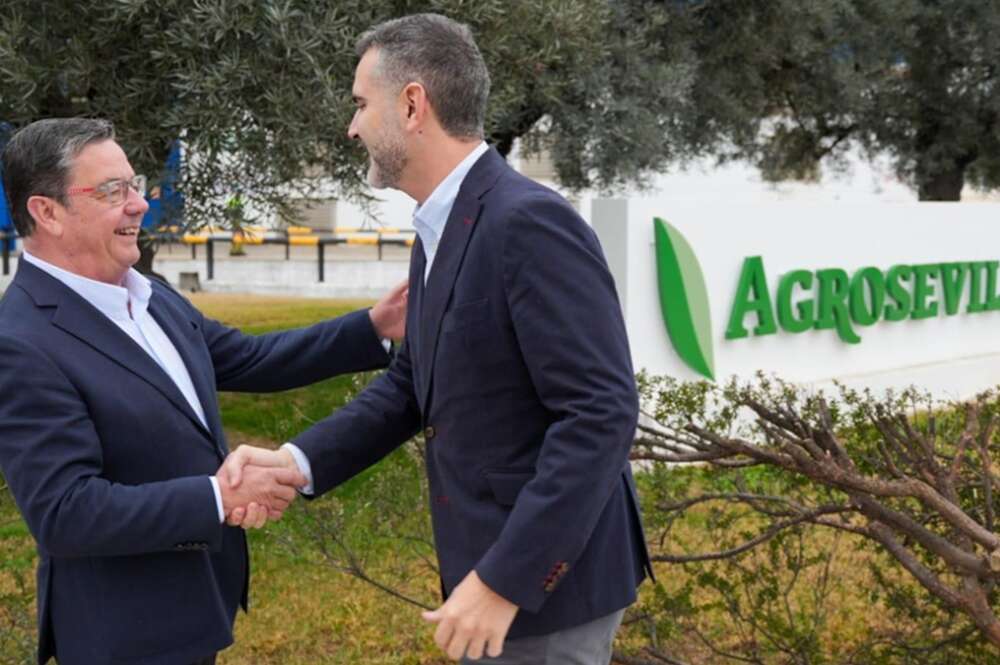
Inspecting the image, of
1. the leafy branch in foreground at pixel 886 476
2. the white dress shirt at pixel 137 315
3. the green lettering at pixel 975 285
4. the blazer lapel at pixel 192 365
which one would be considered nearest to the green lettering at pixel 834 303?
the green lettering at pixel 975 285

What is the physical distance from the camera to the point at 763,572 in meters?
4.68

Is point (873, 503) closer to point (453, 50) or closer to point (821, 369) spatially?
point (453, 50)

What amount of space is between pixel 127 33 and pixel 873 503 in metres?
5.67

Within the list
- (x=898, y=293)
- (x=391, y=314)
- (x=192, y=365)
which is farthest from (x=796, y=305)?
(x=192, y=365)

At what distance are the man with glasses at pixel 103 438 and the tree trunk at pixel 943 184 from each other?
1461 centimetres

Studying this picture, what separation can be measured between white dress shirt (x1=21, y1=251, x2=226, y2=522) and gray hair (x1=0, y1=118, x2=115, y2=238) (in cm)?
12

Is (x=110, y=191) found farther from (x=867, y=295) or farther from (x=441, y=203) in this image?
(x=867, y=295)

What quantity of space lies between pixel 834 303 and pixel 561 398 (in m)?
9.01

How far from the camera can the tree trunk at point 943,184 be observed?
53.3 feet

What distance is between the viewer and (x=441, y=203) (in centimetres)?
252

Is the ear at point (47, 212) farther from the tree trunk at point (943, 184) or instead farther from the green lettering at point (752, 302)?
the tree trunk at point (943, 184)

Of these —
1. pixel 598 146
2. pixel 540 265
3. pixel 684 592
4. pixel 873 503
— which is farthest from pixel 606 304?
pixel 598 146

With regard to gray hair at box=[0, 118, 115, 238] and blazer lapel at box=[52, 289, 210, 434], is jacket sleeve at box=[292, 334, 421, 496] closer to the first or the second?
blazer lapel at box=[52, 289, 210, 434]

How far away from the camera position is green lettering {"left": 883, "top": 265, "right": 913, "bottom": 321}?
11578mm
